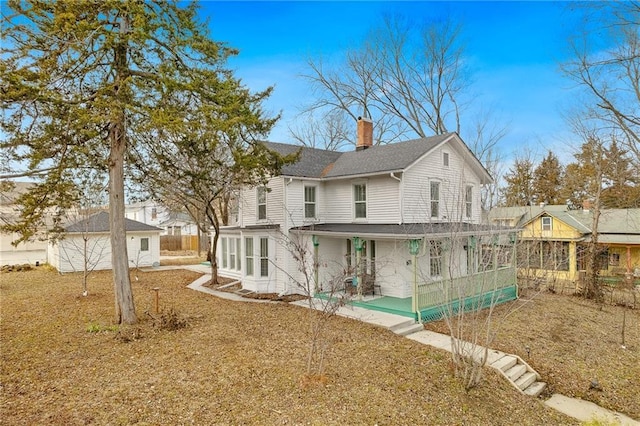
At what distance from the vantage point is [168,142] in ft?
35.4

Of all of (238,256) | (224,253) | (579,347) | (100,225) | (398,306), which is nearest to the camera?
(579,347)

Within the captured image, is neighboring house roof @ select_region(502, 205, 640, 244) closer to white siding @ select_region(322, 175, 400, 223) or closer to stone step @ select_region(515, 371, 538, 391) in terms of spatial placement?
Result: white siding @ select_region(322, 175, 400, 223)

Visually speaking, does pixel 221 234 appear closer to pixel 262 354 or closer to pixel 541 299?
pixel 262 354

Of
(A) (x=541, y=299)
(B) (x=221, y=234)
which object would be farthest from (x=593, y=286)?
(B) (x=221, y=234)

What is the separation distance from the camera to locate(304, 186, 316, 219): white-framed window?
1545 centimetres

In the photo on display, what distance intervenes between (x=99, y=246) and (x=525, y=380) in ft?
78.4

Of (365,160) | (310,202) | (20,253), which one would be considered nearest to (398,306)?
(310,202)

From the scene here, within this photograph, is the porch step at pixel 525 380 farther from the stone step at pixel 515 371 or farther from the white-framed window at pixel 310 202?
the white-framed window at pixel 310 202

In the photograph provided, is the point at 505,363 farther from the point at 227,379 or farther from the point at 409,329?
the point at 227,379

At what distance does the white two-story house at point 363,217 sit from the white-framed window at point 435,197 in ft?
0.15

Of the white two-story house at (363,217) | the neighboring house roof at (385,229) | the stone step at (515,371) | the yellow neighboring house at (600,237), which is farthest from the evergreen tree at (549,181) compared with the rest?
the stone step at (515,371)

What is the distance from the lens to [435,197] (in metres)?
15.0

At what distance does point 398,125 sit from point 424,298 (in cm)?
1856

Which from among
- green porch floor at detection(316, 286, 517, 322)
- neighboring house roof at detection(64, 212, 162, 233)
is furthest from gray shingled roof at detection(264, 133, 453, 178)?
neighboring house roof at detection(64, 212, 162, 233)
